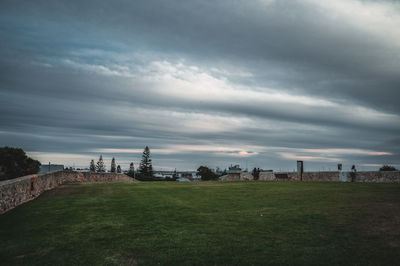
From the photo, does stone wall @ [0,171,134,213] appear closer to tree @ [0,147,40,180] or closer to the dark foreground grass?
the dark foreground grass

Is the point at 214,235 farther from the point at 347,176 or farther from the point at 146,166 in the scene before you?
the point at 146,166

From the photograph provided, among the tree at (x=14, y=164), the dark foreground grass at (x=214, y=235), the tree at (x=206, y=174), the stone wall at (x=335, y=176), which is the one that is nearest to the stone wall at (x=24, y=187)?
the dark foreground grass at (x=214, y=235)

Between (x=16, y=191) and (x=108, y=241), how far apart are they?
8813mm

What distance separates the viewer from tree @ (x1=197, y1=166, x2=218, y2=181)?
101 metres

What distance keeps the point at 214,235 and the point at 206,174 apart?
9721 centimetres

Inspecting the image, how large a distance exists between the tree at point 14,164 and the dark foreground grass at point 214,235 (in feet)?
141

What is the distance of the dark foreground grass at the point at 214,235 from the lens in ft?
18.3

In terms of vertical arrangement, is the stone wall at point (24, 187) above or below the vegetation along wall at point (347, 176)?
below

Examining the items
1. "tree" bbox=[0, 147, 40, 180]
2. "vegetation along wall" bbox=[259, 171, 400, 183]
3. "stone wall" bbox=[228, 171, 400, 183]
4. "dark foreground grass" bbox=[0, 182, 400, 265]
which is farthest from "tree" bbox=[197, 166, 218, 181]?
"dark foreground grass" bbox=[0, 182, 400, 265]

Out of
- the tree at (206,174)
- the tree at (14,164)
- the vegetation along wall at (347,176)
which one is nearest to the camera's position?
the vegetation along wall at (347,176)

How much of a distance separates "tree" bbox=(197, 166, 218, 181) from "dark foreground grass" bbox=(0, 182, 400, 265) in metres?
89.8

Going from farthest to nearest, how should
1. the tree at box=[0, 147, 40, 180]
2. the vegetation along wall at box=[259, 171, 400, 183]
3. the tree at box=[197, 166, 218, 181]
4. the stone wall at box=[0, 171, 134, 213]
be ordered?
the tree at box=[197, 166, 218, 181], the tree at box=[0, 147, 40, 180], the vegetation along wall at box=[259, 171, 400, 183], the stone wall at box=[0, 171, 134, 213]

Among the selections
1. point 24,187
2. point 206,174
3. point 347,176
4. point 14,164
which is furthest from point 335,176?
point 206,174

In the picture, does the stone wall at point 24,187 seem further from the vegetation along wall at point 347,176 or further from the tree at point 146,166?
the tree at point 146,166
